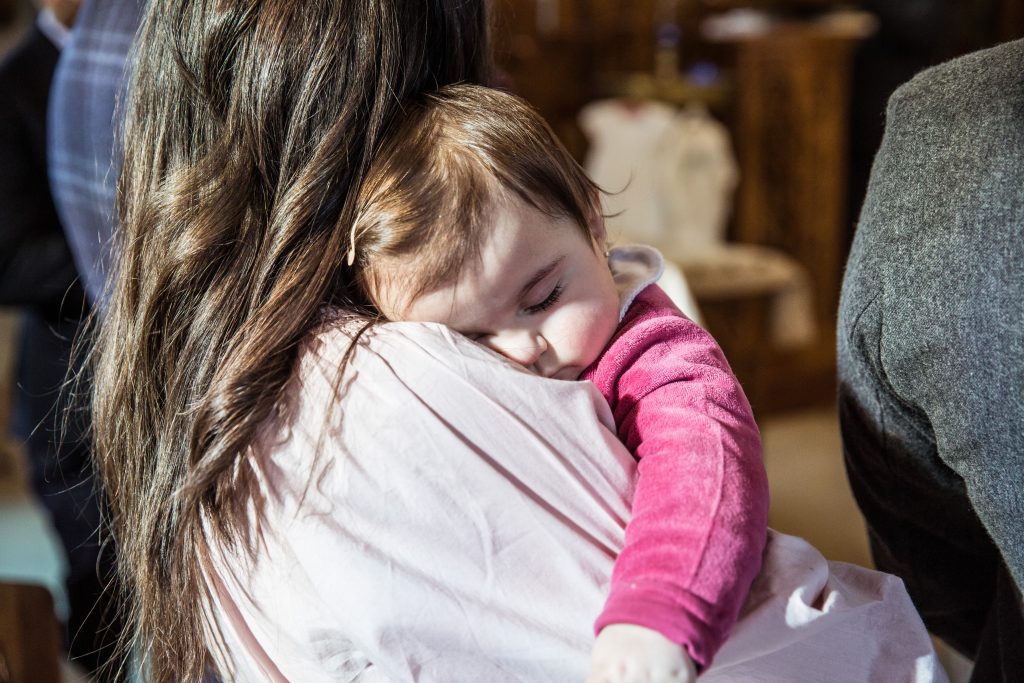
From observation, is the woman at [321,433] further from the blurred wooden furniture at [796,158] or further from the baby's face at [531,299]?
the blurred wooden furniture at [796,158]

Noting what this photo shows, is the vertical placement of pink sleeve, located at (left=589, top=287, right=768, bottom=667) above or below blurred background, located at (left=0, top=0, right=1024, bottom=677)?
above

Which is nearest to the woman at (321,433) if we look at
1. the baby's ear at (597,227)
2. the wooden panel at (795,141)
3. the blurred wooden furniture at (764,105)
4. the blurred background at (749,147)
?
the baby's ear at (597,227)

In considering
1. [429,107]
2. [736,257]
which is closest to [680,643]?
[429,107]

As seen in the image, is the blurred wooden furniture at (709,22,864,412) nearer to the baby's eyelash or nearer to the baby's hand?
the baby's eyelash

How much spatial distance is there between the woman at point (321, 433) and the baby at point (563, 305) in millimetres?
37

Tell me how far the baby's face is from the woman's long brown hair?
9 cm

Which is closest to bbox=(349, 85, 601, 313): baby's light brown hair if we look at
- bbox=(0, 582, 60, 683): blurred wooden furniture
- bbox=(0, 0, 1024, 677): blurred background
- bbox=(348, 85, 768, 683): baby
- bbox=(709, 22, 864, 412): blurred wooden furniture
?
bbox=(348, 85, 768, 683): baby

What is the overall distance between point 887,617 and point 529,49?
3736mm

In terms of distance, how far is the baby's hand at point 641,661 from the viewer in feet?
1.97

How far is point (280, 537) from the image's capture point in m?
0.71

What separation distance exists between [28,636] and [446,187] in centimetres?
74

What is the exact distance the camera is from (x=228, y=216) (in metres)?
0.79

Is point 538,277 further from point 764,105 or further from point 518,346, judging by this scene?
point 764,105

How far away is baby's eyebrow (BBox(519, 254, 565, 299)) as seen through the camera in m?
0.79
